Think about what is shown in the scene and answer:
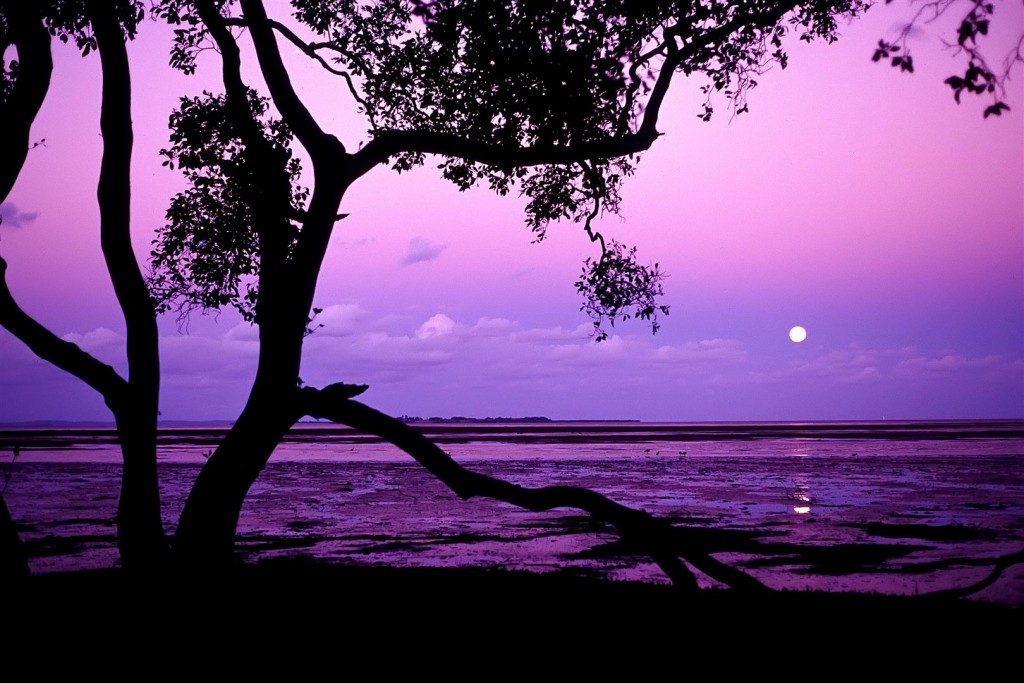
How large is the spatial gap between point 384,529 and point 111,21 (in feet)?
41.0

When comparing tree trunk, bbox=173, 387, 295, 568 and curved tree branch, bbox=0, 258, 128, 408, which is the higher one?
curved tree branch, bbox=0, 258, 128, 408

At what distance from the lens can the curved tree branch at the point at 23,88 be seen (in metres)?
9.36

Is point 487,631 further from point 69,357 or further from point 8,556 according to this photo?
point 69,357

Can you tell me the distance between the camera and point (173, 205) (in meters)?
11.8

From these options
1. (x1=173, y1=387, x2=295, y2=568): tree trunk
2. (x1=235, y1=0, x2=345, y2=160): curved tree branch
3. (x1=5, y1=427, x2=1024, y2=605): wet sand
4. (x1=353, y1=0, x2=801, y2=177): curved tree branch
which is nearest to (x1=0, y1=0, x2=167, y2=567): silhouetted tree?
(x1=173, y1=387, x2=295, y2=568): tree trunk

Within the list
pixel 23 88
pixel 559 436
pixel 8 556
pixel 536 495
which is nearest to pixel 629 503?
pixel 536 495

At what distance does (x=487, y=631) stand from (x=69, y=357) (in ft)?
18.4

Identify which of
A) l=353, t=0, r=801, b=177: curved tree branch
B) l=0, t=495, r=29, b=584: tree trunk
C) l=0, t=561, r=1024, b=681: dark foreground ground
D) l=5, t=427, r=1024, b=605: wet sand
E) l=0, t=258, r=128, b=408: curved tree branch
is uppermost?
l=353, t=0, r=801, b=177: curved tree branch

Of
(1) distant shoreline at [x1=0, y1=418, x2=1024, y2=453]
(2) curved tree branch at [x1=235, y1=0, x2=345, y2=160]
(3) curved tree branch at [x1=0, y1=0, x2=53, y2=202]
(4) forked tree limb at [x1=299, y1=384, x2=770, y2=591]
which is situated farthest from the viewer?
(1) distant shoreline at [x1=0, y1=418, x2=1024, y2=453]

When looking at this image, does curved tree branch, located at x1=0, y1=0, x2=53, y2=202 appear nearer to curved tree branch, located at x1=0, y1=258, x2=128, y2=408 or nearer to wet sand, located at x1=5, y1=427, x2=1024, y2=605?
curved tree branch, located at x1=0, y1=258, x2=128, y2=408

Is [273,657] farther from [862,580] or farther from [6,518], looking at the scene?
[862,580]

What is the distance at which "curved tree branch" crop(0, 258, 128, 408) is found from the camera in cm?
936

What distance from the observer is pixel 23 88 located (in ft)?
31.1

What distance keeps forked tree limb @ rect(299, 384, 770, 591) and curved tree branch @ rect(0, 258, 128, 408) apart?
226 cm
